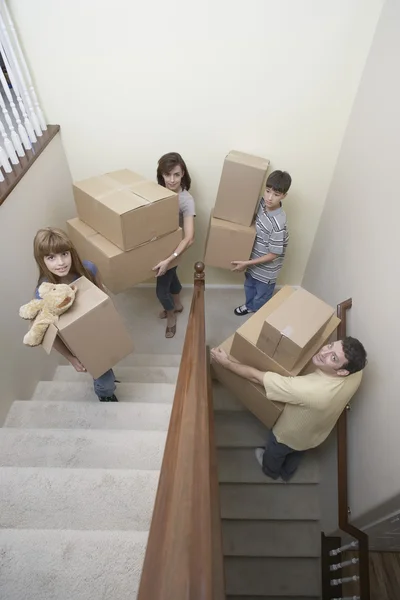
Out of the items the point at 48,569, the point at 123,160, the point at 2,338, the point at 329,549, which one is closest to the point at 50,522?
the point at 48,569

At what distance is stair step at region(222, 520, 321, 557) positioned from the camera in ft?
6.76

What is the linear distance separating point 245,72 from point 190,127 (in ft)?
1.45

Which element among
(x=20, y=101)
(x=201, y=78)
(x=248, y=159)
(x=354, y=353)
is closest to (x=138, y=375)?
(x=354, y=353)

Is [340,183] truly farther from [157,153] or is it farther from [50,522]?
[50,522]

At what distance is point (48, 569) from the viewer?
959 millimetres

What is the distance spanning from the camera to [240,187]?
2.24 m

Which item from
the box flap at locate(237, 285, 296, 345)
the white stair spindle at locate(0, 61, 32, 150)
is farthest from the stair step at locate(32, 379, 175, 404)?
the white stair spindle at locate(0, 61, 32, 150)

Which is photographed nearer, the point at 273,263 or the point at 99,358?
the point at 99,358

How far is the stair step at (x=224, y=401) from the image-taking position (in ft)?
7.68

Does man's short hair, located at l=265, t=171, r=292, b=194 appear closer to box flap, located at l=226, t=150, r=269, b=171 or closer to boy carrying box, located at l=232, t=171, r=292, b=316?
boy carrying box, located at l=232, t=171, r=292, b=316

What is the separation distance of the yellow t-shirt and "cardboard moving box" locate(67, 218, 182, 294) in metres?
0.94

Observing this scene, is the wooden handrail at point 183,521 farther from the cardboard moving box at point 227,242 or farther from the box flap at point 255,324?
the cardboard moving box at point 227,242

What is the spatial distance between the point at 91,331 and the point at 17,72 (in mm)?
1560

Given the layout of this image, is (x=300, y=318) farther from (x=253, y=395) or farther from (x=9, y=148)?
(x=9, y=148)
